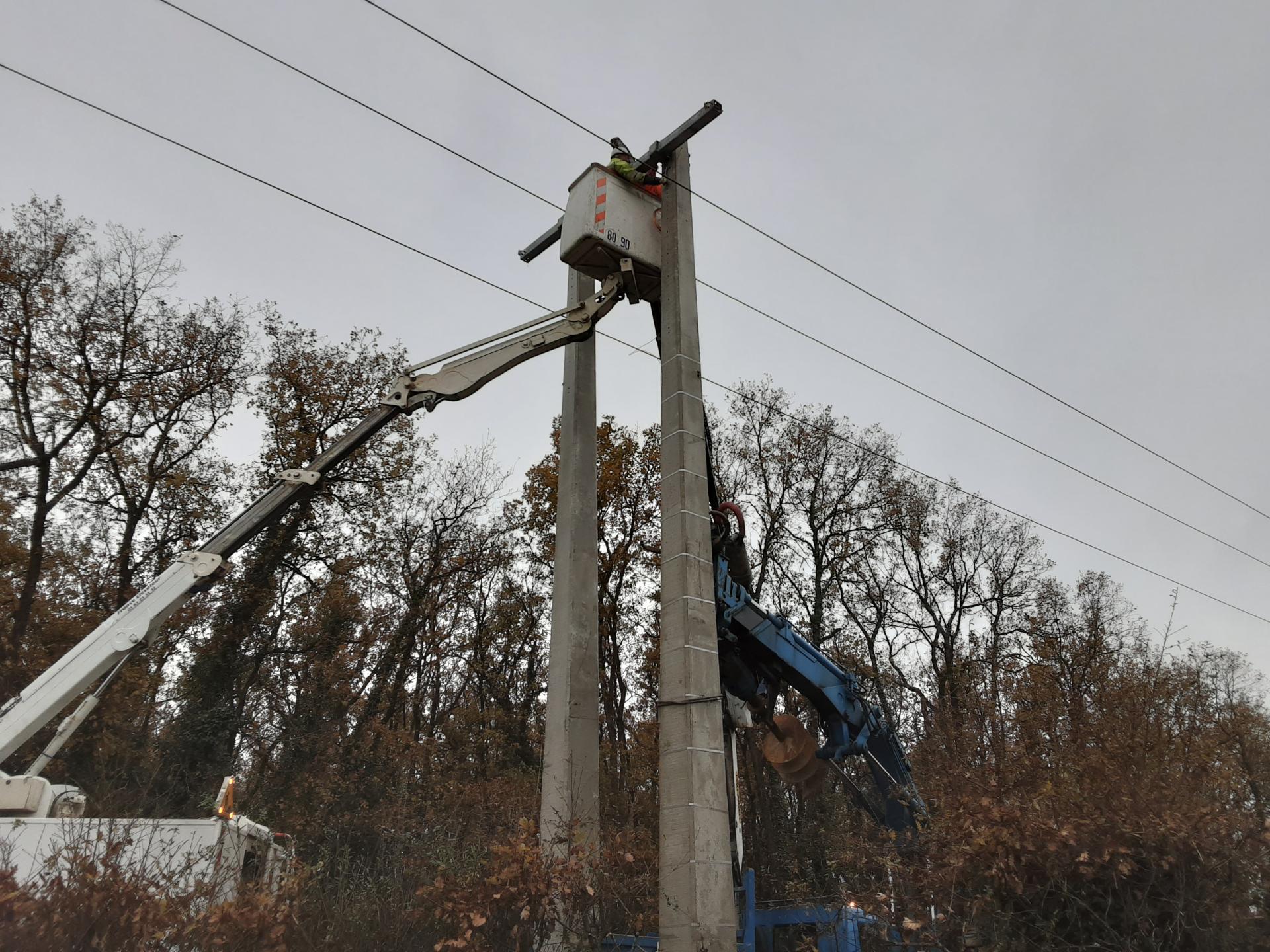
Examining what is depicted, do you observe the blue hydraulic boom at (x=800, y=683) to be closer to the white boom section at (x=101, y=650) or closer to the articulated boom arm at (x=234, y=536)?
the articulated boom arm at (x=234, y=536)

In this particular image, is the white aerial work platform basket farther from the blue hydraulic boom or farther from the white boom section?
the white boom section

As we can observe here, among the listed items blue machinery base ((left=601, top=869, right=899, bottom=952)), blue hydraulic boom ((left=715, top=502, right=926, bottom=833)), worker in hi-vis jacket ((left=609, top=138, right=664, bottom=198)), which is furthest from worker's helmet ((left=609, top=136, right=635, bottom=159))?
blue machinery base ((left=601, top=869, right=899, bottom=952))

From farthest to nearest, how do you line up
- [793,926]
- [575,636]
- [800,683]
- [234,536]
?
[800,683]
[793,926]
[575,636]
[234,536]

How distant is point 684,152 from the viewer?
873 cm

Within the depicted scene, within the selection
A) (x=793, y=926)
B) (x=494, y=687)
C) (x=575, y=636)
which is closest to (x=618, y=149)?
(x=575, y=636)

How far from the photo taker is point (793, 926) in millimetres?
9039

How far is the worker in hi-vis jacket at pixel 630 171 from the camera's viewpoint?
31.0 feet

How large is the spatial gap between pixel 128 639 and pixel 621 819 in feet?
50.4

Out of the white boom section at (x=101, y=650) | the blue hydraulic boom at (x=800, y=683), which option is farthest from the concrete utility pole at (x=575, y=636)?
the white boom section at (x=101, y=650)

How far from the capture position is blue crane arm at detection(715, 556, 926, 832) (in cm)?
1111

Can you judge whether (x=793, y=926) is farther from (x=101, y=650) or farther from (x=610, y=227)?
(x=610, y=227)

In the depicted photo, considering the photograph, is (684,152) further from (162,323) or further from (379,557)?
(379,557)

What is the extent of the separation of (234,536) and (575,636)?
3.46m

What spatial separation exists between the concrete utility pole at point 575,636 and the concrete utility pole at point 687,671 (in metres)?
1.27
